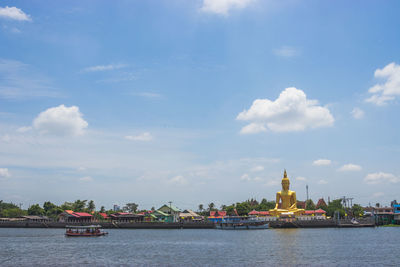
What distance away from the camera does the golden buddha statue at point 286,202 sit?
120200mm

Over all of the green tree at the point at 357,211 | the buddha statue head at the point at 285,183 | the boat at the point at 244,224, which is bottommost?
the boat at the point at 244,224

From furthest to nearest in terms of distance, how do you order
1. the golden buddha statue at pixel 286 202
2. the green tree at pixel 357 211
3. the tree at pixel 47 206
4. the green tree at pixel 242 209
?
the tree at pixel 47 206 → the green tree at pixel 357 211 → the green tree at pixel 242 209 → the golden buddha statue at pixel 286 202

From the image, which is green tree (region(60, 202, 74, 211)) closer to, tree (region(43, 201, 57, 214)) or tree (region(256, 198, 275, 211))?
tree (region(43, 201, 57, 214))

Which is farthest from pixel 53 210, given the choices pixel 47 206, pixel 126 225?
pixel 126 225

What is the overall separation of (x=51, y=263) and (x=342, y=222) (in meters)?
89.4

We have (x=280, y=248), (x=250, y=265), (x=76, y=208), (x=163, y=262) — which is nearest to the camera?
(x=250, y=265)

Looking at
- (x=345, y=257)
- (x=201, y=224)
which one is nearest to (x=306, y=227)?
(x=201, y=224)

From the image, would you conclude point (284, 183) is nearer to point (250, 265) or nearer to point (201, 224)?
point (201, 224)

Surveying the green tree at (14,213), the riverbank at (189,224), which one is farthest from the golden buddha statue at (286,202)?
the green tree at (14,213)

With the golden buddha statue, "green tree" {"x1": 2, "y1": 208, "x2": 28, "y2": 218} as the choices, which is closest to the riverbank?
the golden buddha statue

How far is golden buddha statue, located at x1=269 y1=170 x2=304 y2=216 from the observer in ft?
394

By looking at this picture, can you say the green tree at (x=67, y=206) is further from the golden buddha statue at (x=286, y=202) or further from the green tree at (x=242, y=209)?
the golden buddha statue at (x=286, y=202)

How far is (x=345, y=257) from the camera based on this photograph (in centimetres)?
4700

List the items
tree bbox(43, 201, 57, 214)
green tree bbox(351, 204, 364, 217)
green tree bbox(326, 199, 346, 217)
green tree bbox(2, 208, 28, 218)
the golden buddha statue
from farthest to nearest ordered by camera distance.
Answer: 1. green tree bbox(2, 208, 28, 218)
2. tree bbox(43, 201, 57, 214)
3. green tree bbox(326, 199, 346, 217)
4. green tree bbox(351, 204, 364, 217)
5. the golden buddha statue
